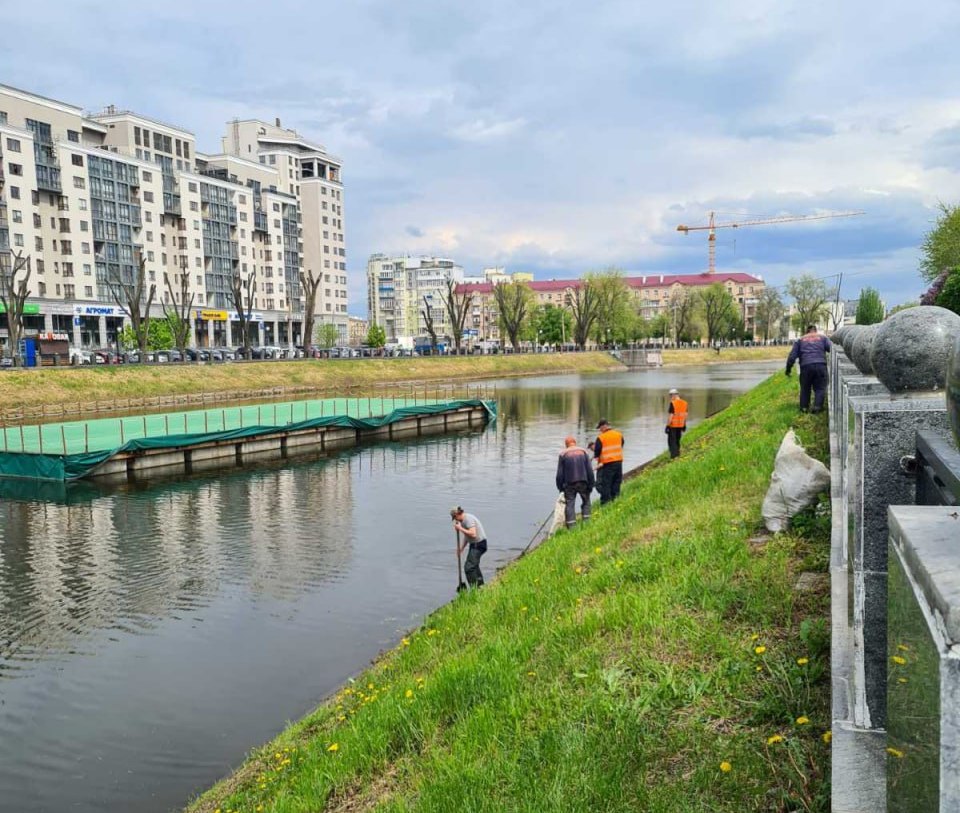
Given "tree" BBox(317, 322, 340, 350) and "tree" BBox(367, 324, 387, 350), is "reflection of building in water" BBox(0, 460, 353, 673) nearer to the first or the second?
"tree" BBox(317, 322, 340, 350)

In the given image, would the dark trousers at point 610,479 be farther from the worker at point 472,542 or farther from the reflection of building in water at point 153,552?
the reflection of building in water at point 153,552

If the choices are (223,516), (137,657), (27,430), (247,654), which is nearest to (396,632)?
(247,654)

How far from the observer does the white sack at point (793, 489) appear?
24.7 ft

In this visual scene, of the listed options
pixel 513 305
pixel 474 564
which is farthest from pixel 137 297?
pixel 474 564

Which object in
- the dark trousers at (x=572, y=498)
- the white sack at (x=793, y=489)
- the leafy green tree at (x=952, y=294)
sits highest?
the leafy green tree at (x=952, y=294)

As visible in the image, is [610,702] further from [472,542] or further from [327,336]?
[327,336]

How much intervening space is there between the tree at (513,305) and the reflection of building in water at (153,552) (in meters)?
83.3

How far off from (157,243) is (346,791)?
9799cm

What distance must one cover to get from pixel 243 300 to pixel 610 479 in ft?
322

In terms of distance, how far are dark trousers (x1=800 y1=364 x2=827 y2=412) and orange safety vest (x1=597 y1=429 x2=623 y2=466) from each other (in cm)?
364

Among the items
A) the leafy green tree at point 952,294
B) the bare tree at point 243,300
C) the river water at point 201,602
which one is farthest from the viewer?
the bare tree at point 243,300

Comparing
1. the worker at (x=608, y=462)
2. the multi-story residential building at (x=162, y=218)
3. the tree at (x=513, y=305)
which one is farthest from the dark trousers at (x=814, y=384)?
the tree at (x=513, y=305)

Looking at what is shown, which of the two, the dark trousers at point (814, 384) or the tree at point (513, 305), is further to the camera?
the tree at point (513, 305)

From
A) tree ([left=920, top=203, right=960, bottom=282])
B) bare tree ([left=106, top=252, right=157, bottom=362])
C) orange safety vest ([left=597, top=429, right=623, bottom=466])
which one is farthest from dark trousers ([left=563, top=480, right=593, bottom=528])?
bare tree ([left=106, top=252, right=157, bottom=362])
